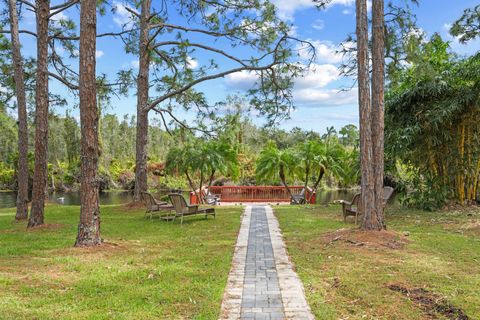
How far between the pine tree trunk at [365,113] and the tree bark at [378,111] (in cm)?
21

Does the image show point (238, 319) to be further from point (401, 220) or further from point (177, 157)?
point (177, 157)

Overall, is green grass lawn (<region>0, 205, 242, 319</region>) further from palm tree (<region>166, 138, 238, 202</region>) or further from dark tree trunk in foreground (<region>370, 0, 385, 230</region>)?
palm tree (<region>166, 138, 238, 202</region>)

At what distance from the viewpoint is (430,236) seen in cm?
817

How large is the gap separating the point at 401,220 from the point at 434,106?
3730 mm

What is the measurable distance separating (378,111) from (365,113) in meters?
0.60

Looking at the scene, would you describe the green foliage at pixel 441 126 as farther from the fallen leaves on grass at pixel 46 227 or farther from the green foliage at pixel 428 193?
the fallen leaves on grass at pixel 46 227

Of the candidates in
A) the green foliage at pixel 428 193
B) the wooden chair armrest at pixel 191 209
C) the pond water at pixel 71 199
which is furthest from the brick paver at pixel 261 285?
the pond water at pixel 71 199

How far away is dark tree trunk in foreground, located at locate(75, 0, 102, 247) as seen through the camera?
22.8 feet

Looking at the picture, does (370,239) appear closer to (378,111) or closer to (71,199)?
(378,111)

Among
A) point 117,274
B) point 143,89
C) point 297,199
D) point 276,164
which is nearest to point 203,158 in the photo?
point 276,164

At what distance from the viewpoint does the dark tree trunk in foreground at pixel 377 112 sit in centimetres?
797

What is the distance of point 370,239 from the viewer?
744 centimetres

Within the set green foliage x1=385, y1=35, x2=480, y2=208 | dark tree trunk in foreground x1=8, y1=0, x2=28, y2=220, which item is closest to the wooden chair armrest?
dark tree trunk in foreground x1=8, y1=0, x2=28, y2=220

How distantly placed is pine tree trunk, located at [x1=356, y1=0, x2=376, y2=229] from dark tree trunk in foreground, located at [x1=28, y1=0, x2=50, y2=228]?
7435 millimetres
